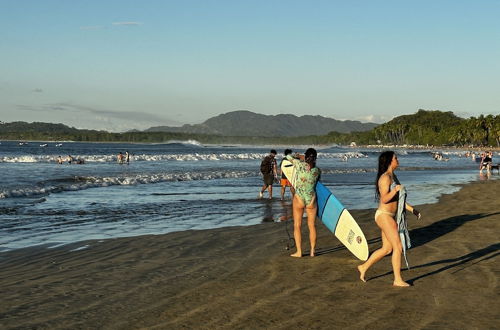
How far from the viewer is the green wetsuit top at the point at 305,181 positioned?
888 cm

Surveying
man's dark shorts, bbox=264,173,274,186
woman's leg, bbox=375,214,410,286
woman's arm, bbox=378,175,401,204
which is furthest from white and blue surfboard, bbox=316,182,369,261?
man's dark shorts, bbox=264,173,274,186

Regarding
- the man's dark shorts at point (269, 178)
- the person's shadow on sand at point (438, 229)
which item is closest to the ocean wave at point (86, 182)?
the man's dark shorts at point (269, 178)

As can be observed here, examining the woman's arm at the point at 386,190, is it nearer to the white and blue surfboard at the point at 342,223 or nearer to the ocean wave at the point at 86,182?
the white and blue surfboard at the point at 342,223

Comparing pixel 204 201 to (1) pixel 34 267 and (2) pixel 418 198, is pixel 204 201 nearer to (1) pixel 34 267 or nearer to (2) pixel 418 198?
(2) pixel 418 198

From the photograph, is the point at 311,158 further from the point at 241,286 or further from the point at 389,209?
the point at 241,286

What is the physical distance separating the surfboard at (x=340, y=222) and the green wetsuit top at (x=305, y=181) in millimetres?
177

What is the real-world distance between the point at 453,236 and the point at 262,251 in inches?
157

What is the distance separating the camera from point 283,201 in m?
19.0

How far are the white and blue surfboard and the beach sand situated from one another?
12.3 inches

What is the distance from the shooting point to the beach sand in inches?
228

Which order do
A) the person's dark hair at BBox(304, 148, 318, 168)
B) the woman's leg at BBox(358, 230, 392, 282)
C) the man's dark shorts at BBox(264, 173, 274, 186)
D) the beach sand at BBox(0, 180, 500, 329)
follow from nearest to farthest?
the beach sand at BBox(0, 180, 500, 329), the woman's leg at BBox(358, 230, 392, 282), the person's dark hair at BBox(304, 148, 318, 168), the man's dark shorts at BBox(264, 173, 274, 186)

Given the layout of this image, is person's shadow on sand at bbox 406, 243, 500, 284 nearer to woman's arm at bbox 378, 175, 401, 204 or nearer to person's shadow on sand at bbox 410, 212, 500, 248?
person's shadow on sand at bbox 410, 212, 500, 248

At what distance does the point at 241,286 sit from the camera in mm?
7164

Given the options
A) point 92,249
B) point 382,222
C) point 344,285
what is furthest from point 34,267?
point 382,222
